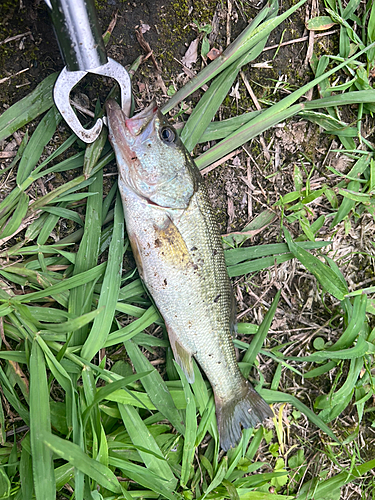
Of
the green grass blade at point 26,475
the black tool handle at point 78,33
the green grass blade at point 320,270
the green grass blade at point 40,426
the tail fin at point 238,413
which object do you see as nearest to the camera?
the black tool handle at point 78,33

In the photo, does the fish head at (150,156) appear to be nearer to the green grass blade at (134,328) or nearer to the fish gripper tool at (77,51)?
the fish gripper tool at (77,51)

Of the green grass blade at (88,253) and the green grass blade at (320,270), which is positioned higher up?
the green grass blade at (88,253)

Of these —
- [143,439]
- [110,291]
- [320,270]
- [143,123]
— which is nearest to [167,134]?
[143,123]

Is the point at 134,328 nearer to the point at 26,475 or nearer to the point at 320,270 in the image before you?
the point at 26,475

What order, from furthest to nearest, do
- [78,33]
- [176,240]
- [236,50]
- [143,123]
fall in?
[236,50] < [176,240] < [143,123] < [78,33]

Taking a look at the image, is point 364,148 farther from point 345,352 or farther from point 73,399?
point 73,399

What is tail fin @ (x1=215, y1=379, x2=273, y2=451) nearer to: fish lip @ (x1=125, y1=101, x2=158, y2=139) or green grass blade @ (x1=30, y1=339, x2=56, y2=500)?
green grass blade @ (x1=30, y1=339, x2=56, y2=500)

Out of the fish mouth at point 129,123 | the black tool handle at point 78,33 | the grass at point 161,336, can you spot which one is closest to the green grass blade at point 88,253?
the grass at point 161,336
